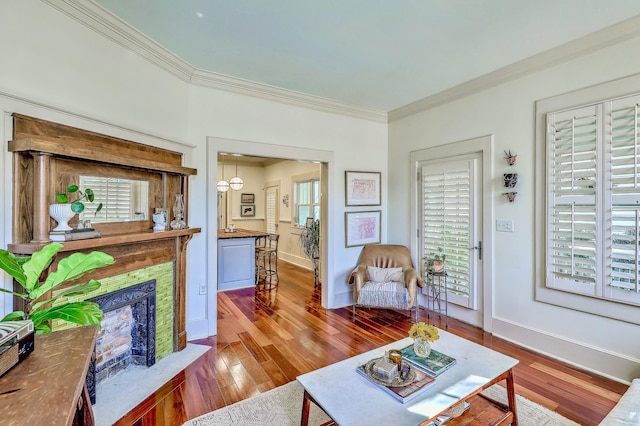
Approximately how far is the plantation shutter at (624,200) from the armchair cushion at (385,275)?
1924mm

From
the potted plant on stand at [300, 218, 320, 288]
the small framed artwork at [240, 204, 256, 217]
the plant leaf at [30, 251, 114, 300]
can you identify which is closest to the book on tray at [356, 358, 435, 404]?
the plant leaf at [30, 251, 114, 300]

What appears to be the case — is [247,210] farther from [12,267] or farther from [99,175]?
[12,267]

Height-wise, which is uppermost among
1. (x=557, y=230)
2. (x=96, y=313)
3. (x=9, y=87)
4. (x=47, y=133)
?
(x=9, y=87)

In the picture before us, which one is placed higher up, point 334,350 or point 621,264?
point 621,264

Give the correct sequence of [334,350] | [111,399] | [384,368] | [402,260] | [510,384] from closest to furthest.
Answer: [384,368] < [510,384] < [111,399] < [334,350] < [402,260]

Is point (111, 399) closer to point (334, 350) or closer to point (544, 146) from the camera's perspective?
point (334, 350)

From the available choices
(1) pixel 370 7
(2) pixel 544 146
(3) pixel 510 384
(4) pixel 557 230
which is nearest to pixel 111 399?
(3) pixel 510 384

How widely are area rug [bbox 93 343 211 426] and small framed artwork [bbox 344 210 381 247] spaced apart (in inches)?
92.3

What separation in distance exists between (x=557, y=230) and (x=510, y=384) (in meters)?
1.63

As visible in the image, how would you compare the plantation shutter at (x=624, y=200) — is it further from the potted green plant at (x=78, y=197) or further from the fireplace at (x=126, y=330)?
the potted green plant at (x=78, y=197)

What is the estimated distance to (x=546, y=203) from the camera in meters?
2.76

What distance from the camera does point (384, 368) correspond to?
63.1 inches

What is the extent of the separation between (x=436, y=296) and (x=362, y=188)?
5.79 feet

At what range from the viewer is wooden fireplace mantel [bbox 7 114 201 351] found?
1.70 meters
